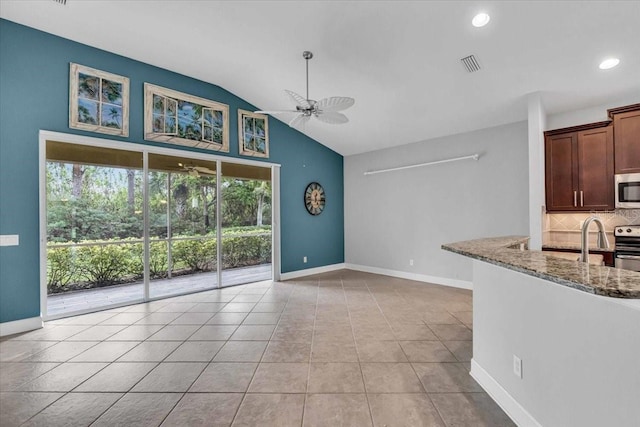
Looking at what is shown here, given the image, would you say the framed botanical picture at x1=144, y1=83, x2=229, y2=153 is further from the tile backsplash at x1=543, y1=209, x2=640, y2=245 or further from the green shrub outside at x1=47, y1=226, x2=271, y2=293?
the tile backsplash at x1=543, y1=209, x2=640, y2=245

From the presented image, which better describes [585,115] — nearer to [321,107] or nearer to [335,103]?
[335,103]

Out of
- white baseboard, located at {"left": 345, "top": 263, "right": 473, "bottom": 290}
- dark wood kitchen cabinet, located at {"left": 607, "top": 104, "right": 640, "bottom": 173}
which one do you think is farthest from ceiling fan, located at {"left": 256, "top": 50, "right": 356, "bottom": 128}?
white baseboard, located at {"left": 345, "top": 263, "right": 473, "bottom": 290}

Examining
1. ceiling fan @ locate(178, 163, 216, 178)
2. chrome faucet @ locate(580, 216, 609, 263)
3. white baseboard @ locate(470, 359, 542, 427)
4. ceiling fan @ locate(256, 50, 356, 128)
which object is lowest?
white baseboard @ locate(470, 359, 542, 427)

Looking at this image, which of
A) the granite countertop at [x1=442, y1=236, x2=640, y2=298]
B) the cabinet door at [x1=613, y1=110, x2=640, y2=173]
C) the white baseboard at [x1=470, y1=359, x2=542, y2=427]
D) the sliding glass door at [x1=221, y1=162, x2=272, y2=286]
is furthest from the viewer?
the sliding glass door at [x1=221, y1=162, x2=272, y2=286]

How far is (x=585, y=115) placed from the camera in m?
4.06

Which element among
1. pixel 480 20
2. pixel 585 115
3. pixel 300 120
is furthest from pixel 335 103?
pixel 585 115

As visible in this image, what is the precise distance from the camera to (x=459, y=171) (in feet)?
16.8

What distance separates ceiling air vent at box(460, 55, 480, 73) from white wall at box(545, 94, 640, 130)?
1.78m

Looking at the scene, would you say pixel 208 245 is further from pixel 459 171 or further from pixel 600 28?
pixel 600 28

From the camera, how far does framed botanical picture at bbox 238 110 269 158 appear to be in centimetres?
545

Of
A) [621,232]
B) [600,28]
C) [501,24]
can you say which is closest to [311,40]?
[501,24]

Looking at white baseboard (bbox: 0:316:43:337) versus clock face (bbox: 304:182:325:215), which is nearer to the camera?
white baseboard (bbox: 0:316:43:337)

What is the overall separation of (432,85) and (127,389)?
185 inches

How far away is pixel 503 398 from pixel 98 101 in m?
5.47
